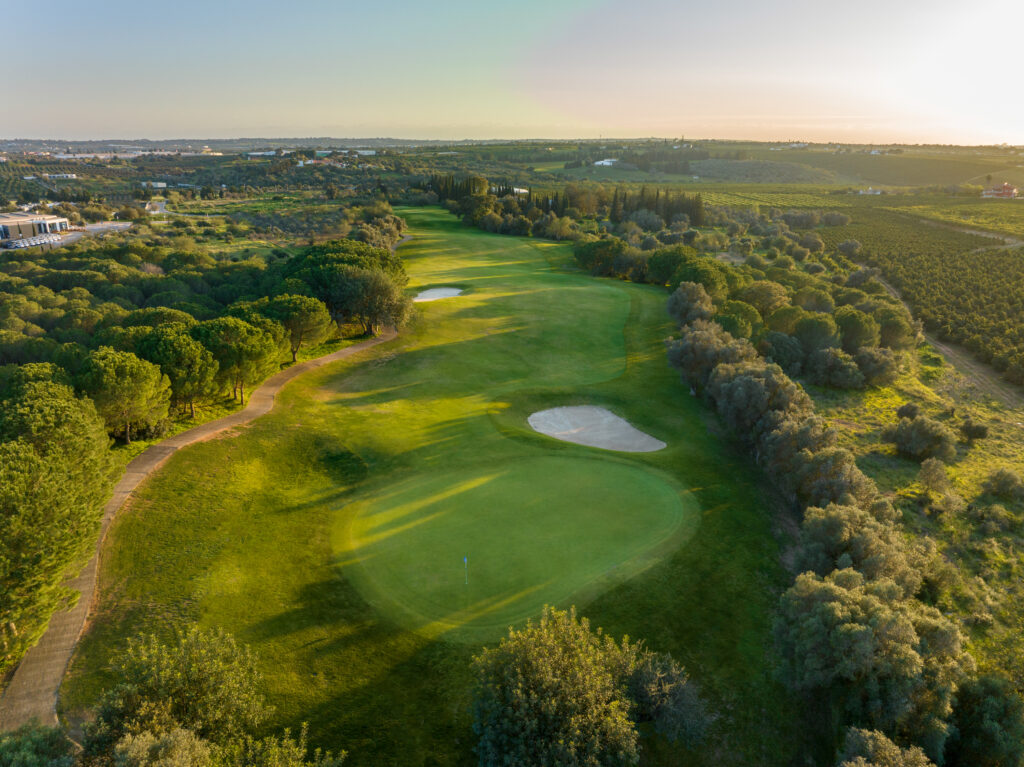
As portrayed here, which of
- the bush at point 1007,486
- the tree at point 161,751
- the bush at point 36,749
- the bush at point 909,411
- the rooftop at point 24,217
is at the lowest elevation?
the bush at point 1007,486

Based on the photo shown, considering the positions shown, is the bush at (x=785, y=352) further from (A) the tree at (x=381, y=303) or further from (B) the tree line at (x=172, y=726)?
(B) the tree line at (x=172, y=726)

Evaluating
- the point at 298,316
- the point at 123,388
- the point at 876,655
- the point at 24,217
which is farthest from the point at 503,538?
the point at 24,217

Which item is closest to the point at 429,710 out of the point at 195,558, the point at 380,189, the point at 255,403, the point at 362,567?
the point at 362,567

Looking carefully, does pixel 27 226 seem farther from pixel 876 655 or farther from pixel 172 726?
pixel 876 655

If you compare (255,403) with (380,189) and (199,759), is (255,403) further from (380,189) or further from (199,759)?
(380,189)

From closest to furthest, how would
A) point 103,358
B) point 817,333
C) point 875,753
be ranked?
point 875,753 → point 103,358 → point 817,333

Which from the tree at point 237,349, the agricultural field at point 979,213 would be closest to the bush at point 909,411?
the tree at point 237,349
